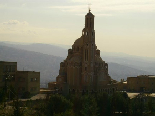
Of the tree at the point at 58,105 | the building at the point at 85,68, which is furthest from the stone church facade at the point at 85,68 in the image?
the tree at the point at 58,105

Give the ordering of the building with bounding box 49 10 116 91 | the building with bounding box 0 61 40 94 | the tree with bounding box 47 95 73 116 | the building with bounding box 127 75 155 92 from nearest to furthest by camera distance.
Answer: the tree with bounding box 47 95 73 116, the building with bounding box 0 61 40 94, the building with bounding box 49 10 116 91, the building with bounding box 127 75 155 92

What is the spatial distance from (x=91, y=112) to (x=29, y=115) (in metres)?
10.9

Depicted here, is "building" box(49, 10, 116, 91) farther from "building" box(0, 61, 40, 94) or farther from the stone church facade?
"building" box(0, 61, 40, 94)

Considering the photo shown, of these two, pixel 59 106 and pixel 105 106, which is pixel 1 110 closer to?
pixel 59 106

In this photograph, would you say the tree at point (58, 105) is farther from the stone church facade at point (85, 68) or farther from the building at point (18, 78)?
the stone church facade at point (85, 68)

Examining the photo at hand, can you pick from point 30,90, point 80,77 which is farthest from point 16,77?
point 80,77

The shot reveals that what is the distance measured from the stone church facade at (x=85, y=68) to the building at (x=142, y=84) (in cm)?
1478

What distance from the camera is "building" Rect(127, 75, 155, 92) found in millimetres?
98062

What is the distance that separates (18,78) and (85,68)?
1726 centimetres

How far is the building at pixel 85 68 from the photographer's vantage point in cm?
8419

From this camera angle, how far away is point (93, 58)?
8531 centimetres

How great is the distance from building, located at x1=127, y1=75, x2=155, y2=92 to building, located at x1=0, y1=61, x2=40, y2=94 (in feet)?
109

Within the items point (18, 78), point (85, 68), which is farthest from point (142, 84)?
point (18, 78)

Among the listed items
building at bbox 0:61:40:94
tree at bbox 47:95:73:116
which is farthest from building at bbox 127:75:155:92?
tree at bbox 47:95:73:116
